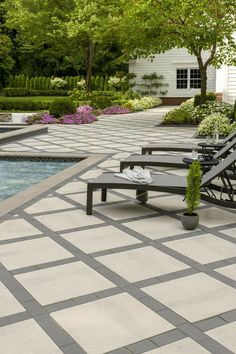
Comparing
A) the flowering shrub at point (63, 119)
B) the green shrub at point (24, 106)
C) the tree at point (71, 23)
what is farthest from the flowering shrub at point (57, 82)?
the flowering shrub at point (63, 119)

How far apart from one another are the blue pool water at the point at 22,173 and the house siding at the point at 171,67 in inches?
968

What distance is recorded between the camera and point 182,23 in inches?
708

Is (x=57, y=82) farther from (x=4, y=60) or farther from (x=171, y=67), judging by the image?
(x=171, y=67)

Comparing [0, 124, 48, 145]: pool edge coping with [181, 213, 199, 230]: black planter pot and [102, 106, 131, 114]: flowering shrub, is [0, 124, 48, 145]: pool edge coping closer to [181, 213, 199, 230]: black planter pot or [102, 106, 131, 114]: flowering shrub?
[181, 213, 199, 230]: black planter pot

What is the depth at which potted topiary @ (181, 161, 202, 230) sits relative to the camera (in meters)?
5.84

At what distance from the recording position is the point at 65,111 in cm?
2189

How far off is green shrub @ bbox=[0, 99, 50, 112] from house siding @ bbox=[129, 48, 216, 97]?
9.68 meters

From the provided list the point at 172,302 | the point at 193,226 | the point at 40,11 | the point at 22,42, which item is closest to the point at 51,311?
the point at 172,302

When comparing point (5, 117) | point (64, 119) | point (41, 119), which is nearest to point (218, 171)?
point (64, 119)

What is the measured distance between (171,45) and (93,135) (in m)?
5.18

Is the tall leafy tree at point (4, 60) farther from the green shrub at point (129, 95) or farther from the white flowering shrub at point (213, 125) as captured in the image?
the white flowering shrub at point (213, 125)

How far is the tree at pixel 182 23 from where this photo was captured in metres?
17.1

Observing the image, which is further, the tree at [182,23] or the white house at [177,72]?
the white house at [177,72]

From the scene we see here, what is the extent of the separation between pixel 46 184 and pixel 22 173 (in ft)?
6.91
